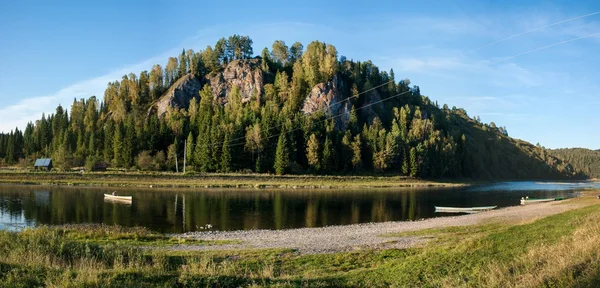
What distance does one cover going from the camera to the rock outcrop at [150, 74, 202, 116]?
18525 cm

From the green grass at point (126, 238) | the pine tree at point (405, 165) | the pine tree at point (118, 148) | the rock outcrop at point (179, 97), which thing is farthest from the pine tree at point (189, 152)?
the green grass at point (126, 238)

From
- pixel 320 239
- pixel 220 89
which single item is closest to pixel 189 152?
pixel 220 89

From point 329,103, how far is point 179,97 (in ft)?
244

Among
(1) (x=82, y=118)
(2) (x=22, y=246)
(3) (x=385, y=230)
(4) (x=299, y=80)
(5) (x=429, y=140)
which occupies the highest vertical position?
(4) (x=299, y=80)

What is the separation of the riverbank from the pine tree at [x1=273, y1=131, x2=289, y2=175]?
7397 mm

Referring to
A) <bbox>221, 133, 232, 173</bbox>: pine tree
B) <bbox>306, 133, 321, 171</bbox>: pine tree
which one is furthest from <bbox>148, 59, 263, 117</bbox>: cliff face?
<bbox>221, 133, 232, 173</bbox>: pine tree

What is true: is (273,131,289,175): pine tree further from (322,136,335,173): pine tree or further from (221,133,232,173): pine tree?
(221,133,232,173): pine tree

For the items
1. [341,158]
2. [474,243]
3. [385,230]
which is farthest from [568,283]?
[341,158]

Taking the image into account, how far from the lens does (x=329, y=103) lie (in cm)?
16688

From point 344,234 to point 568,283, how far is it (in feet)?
73.5

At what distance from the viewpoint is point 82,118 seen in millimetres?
192125

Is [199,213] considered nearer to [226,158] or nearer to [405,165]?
[226,158]

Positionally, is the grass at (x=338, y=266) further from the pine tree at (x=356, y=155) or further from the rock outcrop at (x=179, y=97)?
the rock outcrop at (x=179, y=97)

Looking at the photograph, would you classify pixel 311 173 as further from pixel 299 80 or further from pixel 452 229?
pixel 452 229
